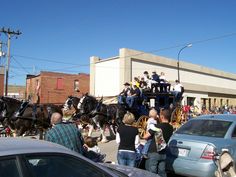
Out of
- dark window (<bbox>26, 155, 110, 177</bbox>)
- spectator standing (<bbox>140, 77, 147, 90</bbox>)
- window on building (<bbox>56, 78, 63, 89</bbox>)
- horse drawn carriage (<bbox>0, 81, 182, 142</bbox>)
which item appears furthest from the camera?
window on building (<bbox>56, 78, 63, 89</bbox>)

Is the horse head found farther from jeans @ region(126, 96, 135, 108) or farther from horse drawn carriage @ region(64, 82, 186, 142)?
jeans @ region(126, 96, 135, 108)

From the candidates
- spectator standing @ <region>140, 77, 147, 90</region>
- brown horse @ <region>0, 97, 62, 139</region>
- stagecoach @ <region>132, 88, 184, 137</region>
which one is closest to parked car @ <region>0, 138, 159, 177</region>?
brown horse @ <region>0, 97, 62, 139</region>

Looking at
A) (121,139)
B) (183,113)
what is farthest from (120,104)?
(121,139)

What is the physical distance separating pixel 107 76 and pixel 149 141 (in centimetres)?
3531

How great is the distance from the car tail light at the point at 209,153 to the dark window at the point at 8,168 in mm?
5203

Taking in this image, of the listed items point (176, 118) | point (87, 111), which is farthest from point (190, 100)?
point (87, 111)

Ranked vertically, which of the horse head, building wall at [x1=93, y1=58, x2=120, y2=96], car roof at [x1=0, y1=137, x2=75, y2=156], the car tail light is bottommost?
the car tail light

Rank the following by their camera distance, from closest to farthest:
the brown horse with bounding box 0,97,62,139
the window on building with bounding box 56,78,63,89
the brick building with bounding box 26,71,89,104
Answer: the brown horse with bounding box 0,97,62,139
the brick building with bounding box 26,71,89,104
the window on building with bounding box 56,78,63,89

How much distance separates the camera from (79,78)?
6281 cm

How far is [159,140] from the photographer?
730cm

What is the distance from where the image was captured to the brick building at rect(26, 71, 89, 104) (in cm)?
5728

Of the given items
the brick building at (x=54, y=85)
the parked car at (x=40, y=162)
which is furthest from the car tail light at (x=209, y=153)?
the brick building at (x=54, y=85)

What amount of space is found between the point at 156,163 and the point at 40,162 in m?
4.31

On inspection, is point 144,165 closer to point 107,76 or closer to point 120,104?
point 120,104
